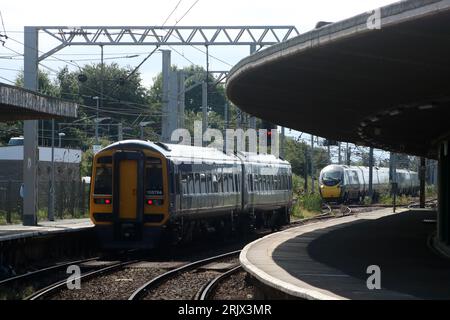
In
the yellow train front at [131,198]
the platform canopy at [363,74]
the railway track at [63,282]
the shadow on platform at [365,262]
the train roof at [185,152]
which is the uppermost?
the platform canopy at [363,74]

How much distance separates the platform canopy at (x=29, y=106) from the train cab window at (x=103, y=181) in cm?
192

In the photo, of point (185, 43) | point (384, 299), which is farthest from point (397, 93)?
A: point (185, 43)

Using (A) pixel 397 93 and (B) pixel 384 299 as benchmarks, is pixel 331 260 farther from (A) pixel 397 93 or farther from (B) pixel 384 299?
(B) pixel 384 299

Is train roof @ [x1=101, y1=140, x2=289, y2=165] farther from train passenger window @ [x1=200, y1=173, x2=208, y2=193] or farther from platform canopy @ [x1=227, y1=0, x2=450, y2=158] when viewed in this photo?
platform canopy @ [x1=227, y1=0, x2=450, y2=158]

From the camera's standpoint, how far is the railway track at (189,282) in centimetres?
1516

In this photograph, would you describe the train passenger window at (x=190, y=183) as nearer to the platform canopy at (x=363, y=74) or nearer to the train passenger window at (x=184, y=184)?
the train passenger window at (x=184, y=184)

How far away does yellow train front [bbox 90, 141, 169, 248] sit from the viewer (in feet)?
72.8

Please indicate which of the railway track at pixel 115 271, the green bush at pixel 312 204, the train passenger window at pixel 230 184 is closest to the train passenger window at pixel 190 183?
the railway track at pixel 115 271

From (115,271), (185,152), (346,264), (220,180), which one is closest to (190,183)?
(185,152)

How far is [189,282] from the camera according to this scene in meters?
17.4

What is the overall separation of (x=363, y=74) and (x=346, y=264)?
14.0 ft

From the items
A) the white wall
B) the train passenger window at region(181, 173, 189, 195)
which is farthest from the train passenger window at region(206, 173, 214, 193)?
the white wall

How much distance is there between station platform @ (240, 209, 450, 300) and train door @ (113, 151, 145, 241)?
2907 mm

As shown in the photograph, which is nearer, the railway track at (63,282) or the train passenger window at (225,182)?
the railway track at (63,282)
